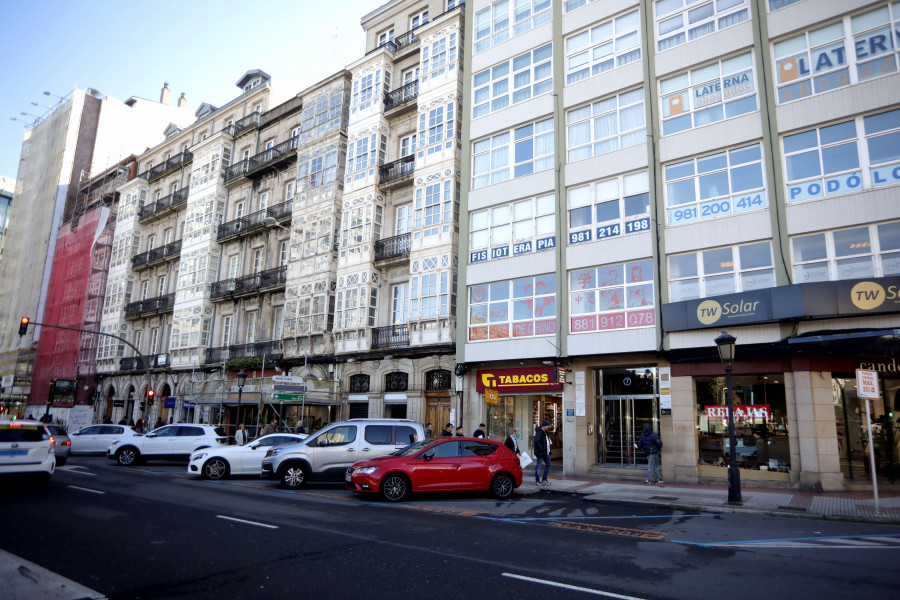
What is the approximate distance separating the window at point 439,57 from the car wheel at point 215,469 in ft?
62.4

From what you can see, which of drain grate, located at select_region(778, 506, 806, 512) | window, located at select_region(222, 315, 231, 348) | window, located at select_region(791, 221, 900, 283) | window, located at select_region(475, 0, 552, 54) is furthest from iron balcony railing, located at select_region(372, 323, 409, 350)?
drain grate, located at select_region(778, 506, 806, 512)

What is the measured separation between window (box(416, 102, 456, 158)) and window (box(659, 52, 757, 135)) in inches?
361

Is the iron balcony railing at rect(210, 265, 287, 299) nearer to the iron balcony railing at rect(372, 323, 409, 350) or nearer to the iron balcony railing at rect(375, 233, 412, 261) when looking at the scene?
the iron balcony railing at rect(375, 233, 412, 261)

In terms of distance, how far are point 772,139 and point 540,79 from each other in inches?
373

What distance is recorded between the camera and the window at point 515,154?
22672mm

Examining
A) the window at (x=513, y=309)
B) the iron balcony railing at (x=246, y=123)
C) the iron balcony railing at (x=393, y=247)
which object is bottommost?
the window at (x=513, y=309)

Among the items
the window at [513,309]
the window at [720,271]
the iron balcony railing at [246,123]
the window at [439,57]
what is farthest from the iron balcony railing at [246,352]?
the window at [720,271]

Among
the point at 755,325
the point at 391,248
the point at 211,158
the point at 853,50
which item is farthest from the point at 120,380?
the point at 853,50

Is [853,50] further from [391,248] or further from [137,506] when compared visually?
[137,506]

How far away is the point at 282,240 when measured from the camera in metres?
33.1

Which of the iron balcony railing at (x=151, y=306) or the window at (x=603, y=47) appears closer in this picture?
the window at (x=603, y=47)

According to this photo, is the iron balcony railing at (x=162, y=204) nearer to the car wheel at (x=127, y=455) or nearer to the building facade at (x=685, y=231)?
the car wheel at (x=127, y=455)

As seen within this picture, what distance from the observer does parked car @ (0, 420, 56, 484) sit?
12.8 meters

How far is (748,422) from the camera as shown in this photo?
1756cm
